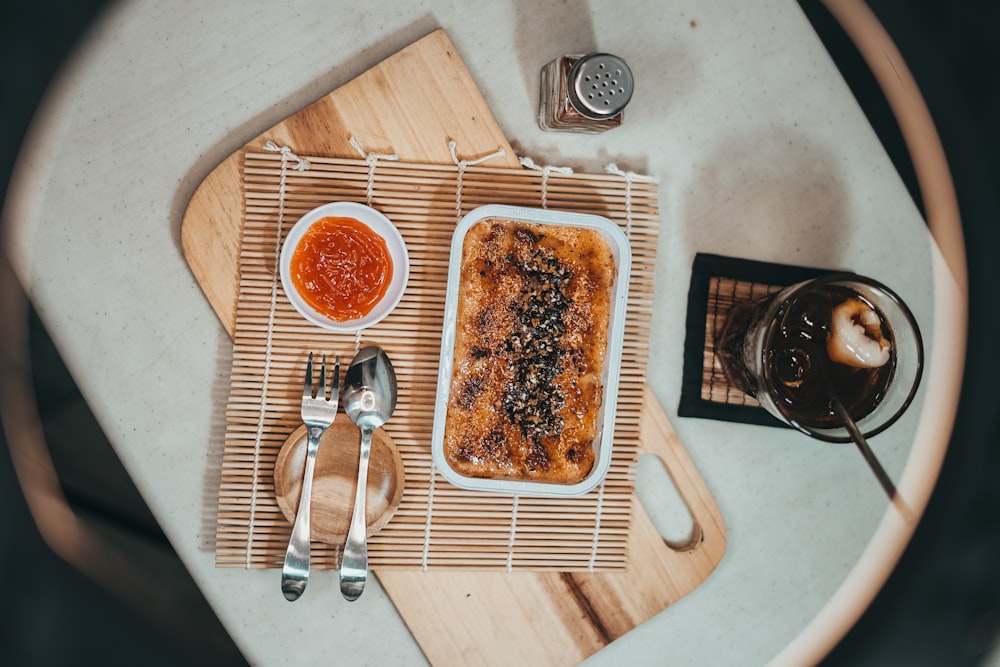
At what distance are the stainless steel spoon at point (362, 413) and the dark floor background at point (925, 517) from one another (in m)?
0.44

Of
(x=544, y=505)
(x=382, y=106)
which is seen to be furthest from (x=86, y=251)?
(x=544, y=505)

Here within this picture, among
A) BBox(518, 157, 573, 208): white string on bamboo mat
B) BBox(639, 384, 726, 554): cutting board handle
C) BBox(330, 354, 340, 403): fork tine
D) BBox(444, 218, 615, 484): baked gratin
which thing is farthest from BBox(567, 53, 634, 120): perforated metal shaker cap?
BBox(330, 354, 340, 403): fork tine

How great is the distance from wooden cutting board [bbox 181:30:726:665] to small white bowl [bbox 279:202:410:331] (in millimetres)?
168

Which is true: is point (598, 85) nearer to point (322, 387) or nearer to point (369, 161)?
point (369, 161)

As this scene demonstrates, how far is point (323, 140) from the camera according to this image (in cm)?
145

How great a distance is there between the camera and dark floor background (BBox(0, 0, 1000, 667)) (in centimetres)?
151

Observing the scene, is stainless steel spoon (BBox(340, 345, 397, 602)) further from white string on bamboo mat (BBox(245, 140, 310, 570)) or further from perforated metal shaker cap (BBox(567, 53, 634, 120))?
perforated metal shaker cap (BBox(567, 53, 634, 120))

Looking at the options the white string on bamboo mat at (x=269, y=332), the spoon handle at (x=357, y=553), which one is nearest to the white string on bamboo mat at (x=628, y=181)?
the white string on bamboo mat at (x=269, y=332)

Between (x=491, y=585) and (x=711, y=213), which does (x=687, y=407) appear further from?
(x=491, y=585)

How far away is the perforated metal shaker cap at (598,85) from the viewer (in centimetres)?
135

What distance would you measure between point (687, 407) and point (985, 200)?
0.95 m

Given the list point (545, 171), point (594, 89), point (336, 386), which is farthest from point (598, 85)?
point (336, 386)

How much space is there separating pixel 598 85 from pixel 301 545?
1.27m

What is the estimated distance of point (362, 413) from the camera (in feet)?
4.60
